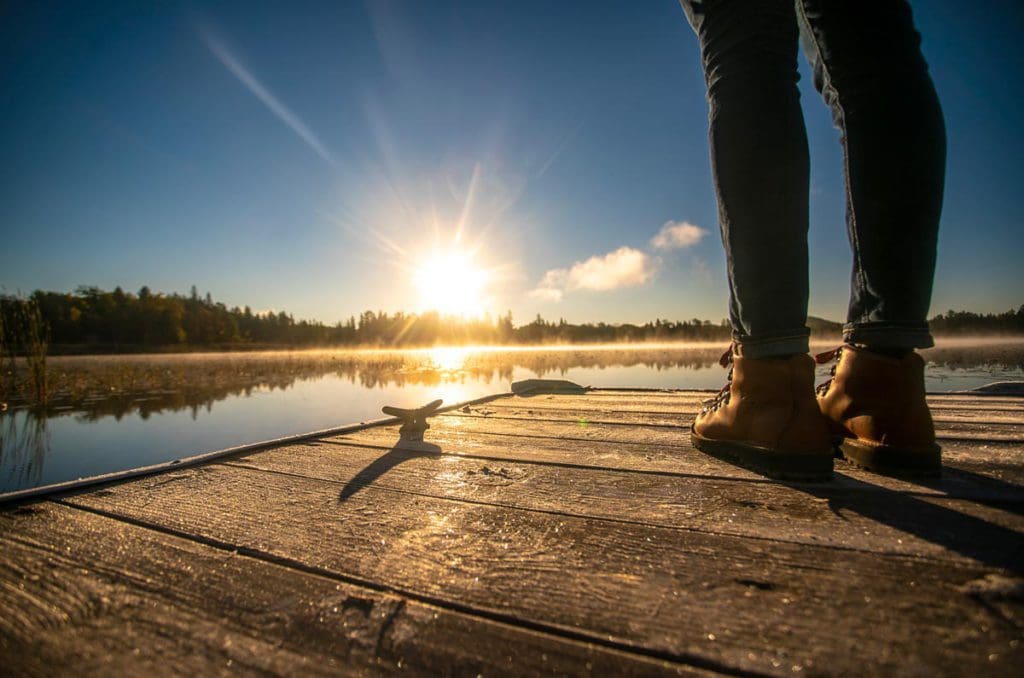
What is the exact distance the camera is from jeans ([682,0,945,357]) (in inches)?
42.8

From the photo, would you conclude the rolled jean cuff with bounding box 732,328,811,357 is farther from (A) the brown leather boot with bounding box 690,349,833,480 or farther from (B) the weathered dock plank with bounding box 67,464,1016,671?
(B) the weathered dock plank with bounding box 67,464,1016,671

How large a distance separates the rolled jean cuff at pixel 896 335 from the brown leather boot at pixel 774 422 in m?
0.14

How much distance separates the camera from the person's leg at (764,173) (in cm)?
110

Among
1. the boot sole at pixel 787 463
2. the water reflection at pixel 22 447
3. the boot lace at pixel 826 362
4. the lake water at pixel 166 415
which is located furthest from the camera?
the lake water at pixel 166 415

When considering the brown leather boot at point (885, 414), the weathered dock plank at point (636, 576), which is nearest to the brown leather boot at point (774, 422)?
the brown leather boot at point (885, 414)

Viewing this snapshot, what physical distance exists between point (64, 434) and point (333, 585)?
263 inches

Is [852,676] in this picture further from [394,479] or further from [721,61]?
[721,61]

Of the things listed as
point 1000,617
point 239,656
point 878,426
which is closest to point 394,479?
point 239,656

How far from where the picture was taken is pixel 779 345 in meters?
1.10

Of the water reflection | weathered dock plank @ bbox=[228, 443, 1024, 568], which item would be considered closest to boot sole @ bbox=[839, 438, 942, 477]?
weathered dock plank @ bbox=[228, 443, 1024, 568]

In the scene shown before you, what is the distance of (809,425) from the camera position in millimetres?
1041

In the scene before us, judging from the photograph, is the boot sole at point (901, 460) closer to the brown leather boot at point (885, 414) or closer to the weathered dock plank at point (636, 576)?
the brown leather boot at point (885, 414)

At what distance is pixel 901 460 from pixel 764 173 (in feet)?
2.39

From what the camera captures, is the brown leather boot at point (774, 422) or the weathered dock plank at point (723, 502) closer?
the weathered dock plank at point (723, 502)
